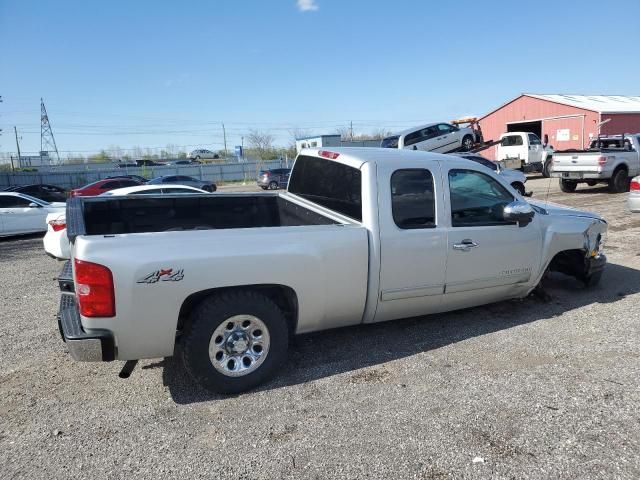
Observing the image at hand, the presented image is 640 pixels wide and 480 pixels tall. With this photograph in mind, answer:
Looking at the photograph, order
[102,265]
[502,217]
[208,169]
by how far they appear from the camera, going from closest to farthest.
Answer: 1. [102,265]
2. [502,217]
3. [208,169]

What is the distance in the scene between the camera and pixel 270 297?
3814 millimetres

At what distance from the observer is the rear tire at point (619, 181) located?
16.1m

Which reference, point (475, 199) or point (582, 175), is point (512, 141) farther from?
point (475, 199)

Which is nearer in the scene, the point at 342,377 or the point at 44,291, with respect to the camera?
the point at 342,377

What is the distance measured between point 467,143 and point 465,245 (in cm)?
1712

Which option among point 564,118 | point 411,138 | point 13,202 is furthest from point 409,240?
point 564,118

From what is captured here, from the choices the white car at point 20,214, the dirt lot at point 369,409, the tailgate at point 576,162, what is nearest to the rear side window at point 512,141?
the tailgate at point 576,162

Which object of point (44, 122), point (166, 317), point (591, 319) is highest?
point (44, 122)

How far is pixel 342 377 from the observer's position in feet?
12.6

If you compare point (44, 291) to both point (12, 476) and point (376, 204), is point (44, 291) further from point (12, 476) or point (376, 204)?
point (376, 204)

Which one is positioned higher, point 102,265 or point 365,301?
point 102,265

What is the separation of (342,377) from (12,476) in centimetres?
223

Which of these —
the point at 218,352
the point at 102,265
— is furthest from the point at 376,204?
the point at 102,265

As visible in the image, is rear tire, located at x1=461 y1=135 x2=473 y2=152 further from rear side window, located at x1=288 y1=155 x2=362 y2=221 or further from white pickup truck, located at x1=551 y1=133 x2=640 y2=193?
rear side window, located at x1=288 y1=155 x2=362 y2=221
